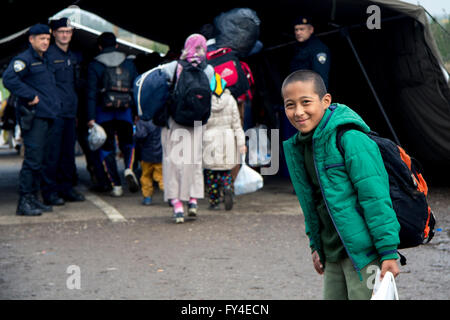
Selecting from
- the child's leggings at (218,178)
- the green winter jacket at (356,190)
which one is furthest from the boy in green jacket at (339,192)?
the child's leggings at (218,178)

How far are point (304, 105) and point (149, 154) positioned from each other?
6.17m

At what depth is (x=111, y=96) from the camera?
970cm

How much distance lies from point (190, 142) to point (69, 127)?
242 cm

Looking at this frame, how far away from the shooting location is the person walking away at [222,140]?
27.0ft

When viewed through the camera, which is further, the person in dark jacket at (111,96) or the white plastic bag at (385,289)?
the person in dark jacket at (111,96)

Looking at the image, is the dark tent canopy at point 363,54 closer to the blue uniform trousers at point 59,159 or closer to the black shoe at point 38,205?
the blue uniform trousers at point 59,159

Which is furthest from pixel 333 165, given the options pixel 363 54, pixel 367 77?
pixel 363 54

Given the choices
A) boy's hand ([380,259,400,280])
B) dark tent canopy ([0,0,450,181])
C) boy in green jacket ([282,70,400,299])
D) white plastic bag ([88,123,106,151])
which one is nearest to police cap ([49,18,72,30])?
dark tent canopy ([0,0,450,181])

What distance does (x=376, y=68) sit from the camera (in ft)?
34.6

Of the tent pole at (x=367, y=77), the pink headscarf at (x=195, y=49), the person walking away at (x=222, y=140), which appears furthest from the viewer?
the tent pole at (x=367, y=77)

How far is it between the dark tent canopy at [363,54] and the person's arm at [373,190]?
5561mm

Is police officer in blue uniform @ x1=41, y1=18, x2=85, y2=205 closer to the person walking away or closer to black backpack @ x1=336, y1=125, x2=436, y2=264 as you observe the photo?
the person walking away

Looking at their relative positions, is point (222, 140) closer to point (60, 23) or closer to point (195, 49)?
point (195, 49)
